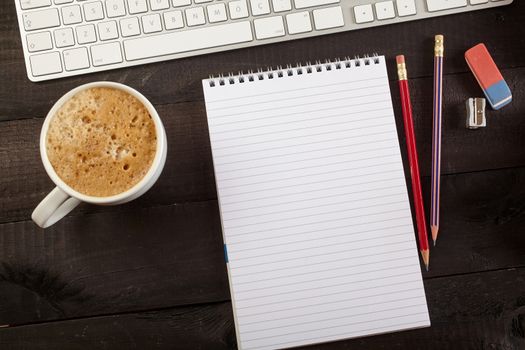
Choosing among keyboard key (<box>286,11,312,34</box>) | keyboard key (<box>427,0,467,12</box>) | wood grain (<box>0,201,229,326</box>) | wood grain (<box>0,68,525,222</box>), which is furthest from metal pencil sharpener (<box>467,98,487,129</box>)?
wood grain (<box>0,201,229,326</box>)

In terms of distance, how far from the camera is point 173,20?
58cm

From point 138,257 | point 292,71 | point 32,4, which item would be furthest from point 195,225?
point 32,4

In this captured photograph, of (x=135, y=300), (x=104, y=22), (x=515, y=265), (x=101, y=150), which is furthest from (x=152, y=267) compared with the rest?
(x=515, y=265)

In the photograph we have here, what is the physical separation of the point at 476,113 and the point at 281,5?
267 mm

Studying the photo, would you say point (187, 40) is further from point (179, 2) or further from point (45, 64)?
point (45, 64)

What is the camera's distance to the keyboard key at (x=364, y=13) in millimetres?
581

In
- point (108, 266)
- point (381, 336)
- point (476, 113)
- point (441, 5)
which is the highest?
point (441, 5)

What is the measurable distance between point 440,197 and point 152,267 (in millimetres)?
357

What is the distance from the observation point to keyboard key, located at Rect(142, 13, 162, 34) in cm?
57

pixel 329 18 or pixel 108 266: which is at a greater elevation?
pixel 329 18

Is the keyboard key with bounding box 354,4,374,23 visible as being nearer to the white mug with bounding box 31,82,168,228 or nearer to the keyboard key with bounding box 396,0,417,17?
the keyboard key with bounding box 396,0,417,17

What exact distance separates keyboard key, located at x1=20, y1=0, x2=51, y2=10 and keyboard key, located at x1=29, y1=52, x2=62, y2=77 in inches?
2.2

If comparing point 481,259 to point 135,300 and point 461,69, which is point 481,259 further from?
point 135,300

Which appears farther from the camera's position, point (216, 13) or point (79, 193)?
point (216, 13)
